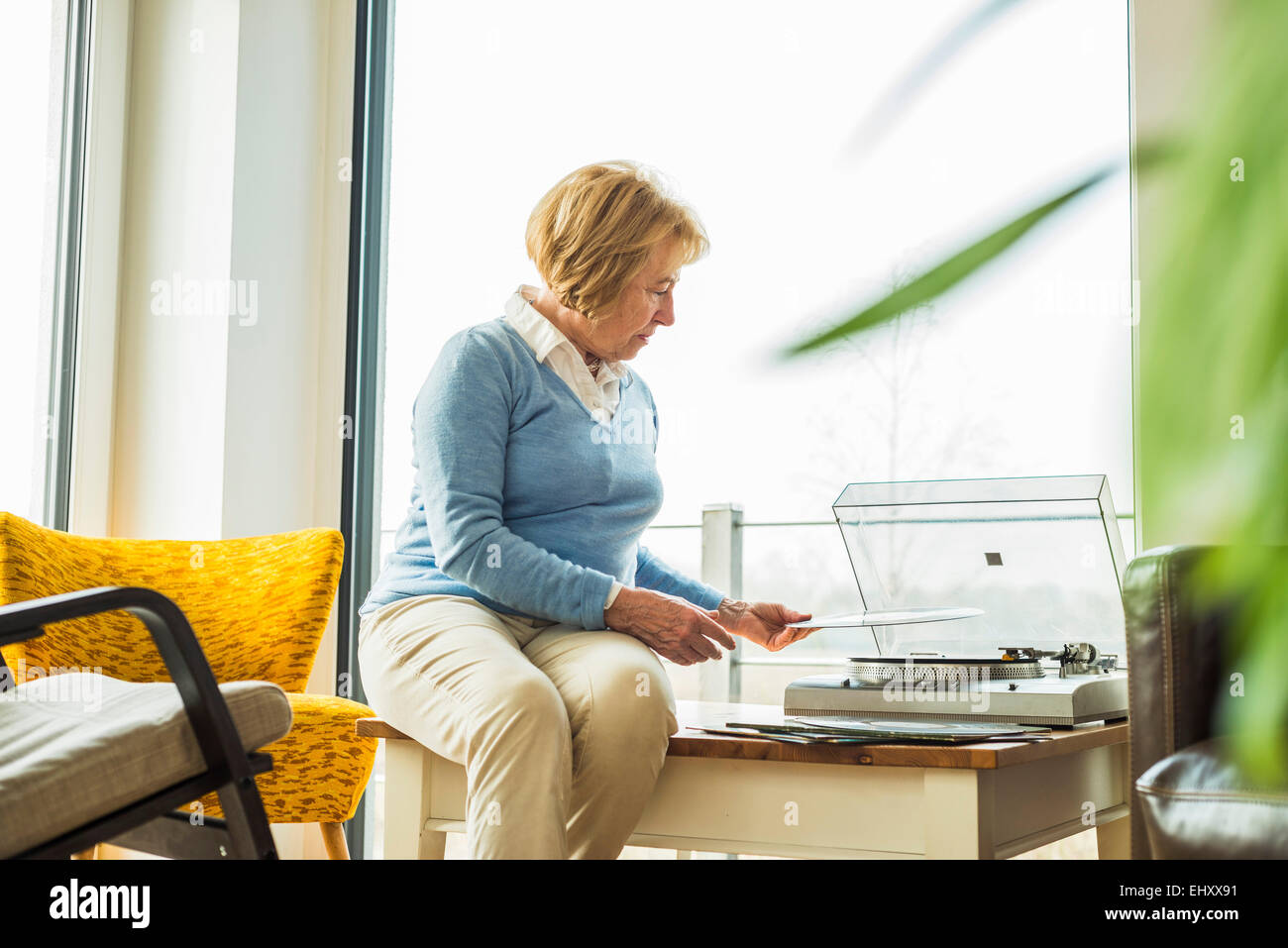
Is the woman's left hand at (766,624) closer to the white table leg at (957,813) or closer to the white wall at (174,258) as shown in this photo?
the white table leg at (957,813)

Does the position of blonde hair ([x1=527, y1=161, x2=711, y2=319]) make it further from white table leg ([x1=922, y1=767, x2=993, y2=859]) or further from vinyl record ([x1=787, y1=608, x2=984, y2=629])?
white table leg ([x1=922, y1=767, x2=993, y2=859])

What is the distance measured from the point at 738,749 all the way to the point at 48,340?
2101 millimetres

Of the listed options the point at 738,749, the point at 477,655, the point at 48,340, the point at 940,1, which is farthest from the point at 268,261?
the point at 940,1

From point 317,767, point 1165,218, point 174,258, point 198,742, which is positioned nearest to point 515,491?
point 198,742

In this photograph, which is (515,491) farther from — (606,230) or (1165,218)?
(1165,218)

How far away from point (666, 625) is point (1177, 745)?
1.98ft

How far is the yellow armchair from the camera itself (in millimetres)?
1996

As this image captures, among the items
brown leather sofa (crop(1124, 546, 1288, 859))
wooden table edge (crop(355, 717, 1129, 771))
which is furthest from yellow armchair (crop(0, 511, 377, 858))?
brown leather sofa (crop(1124, 546, 1288, 859))

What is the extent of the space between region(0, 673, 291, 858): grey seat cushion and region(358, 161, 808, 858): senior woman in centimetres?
19

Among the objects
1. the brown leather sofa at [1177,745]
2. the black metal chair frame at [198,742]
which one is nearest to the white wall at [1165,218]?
the brown leather sofa at [1177,745]

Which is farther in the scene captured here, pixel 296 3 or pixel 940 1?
pixel 296 3

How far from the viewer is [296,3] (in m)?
2.92

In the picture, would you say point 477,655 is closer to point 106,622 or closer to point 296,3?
point 106,622

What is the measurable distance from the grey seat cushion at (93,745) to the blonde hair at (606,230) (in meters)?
0.69
